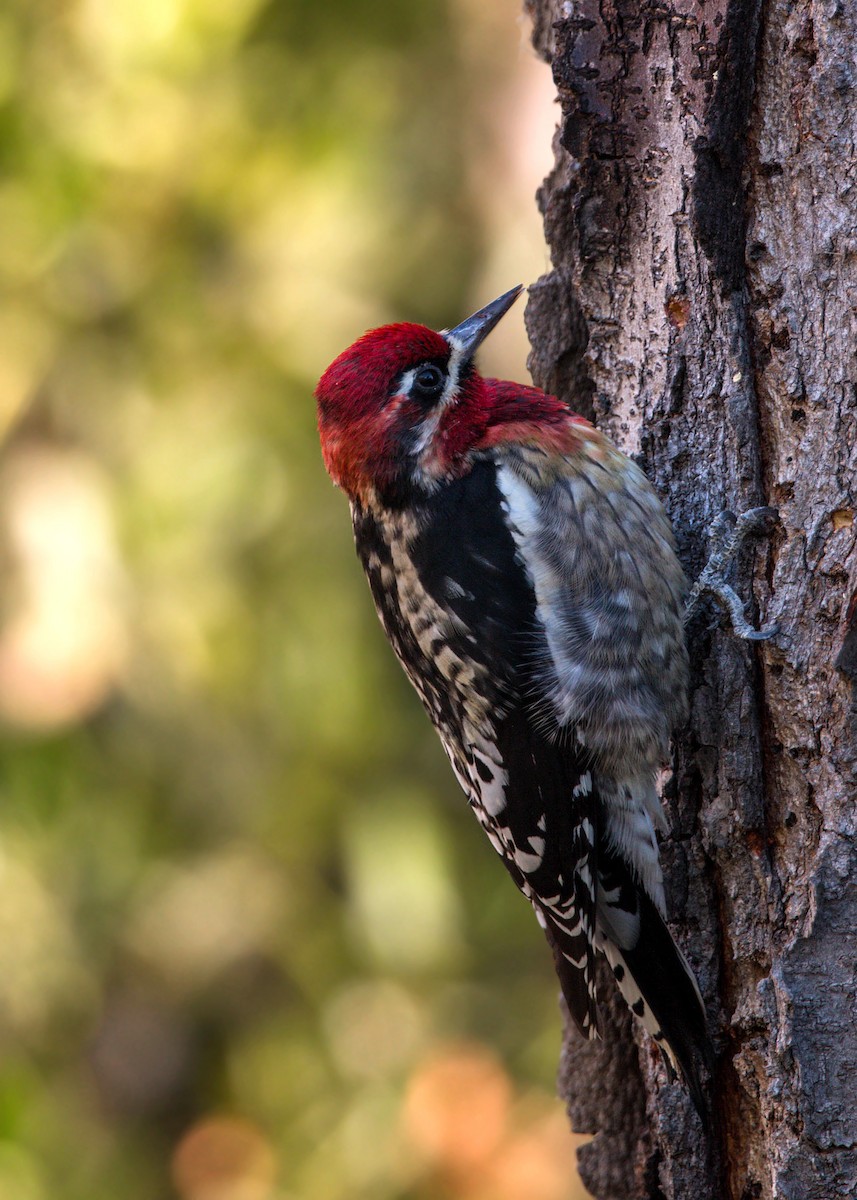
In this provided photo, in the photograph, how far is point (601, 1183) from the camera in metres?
2.63

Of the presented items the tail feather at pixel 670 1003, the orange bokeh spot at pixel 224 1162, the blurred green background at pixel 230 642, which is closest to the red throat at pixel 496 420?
the tail feather at pixel 670 1003

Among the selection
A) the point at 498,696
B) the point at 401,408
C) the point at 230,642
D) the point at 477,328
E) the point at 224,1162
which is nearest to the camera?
the point at 498,696

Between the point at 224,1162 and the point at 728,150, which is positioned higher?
the point at 728,150

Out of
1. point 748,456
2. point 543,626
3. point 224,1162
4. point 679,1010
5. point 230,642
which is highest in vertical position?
point 230,642

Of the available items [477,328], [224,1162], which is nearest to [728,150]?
[477,328]

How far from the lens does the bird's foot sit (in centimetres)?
228

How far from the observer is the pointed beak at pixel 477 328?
2725mm

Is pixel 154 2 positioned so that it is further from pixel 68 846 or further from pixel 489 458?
pixel 68 846

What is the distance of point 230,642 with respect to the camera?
3832 mm

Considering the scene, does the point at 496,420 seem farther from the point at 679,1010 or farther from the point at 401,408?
the point at 679,1010

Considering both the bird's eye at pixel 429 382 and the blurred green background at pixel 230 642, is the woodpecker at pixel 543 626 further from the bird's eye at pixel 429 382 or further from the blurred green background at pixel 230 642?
the blurred green background at pixel 230 642

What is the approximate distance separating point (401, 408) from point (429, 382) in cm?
8

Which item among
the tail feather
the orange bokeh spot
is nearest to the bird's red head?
the tail feather

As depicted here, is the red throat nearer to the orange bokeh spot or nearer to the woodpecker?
the woodpecker
